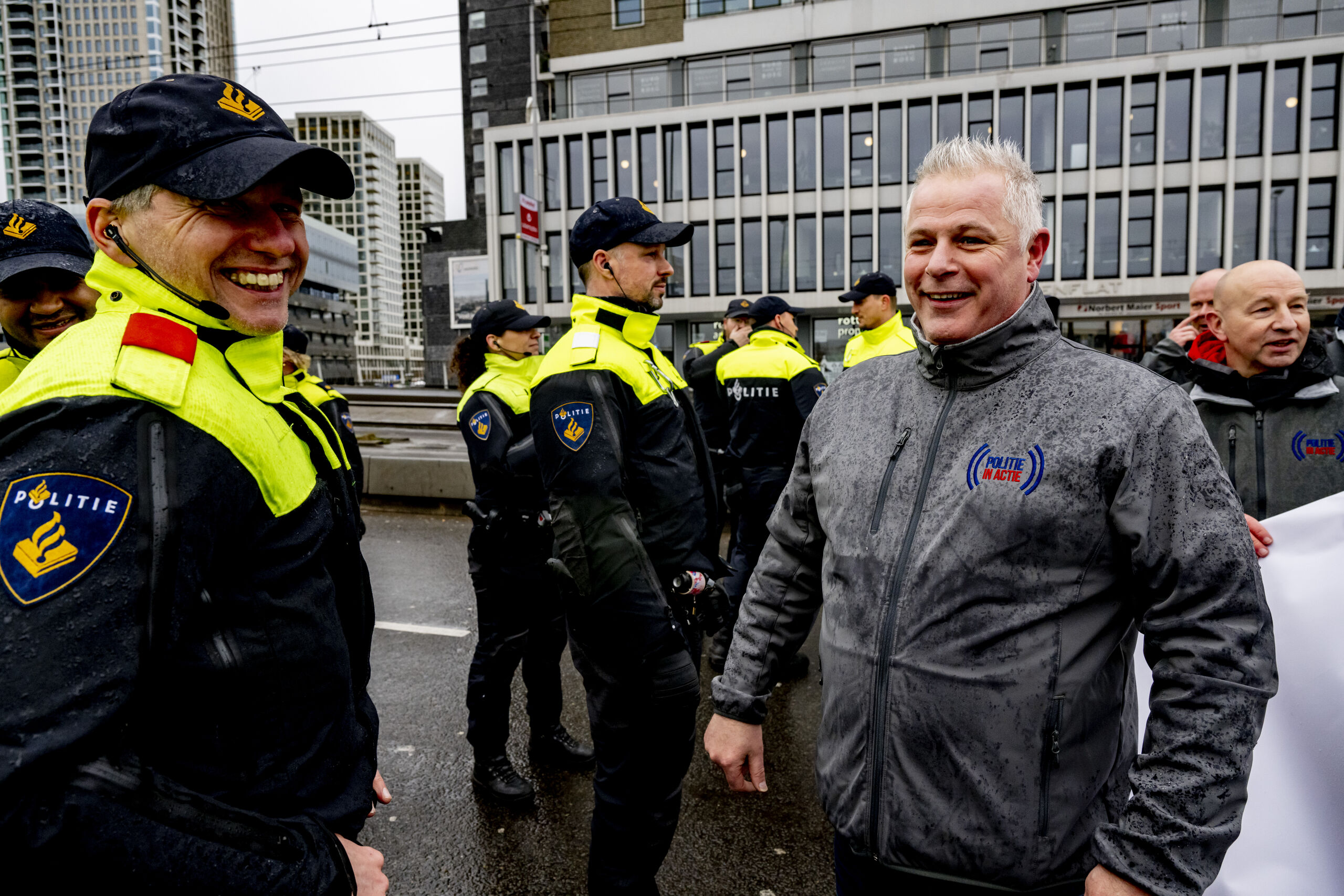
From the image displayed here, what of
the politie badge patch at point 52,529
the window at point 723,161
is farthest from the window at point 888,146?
the politie badge patch at point 52,529

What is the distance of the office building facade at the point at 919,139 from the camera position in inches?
1142

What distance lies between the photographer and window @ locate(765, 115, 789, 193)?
34.8m

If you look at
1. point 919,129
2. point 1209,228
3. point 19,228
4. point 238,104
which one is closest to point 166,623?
point 238,104

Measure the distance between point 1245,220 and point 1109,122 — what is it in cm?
620

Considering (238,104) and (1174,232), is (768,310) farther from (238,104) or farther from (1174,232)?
(1174,232)

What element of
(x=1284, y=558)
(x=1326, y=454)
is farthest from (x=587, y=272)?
(x=1326, y=454)

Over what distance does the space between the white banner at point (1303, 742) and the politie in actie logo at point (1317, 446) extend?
1.81 ft

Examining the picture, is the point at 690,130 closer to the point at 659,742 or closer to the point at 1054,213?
the point at 1054,213

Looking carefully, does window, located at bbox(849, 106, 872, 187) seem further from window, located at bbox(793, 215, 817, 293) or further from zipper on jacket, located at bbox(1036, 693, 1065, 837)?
zipper on jacket, located at bbox(1036, 693, 1065, 837)

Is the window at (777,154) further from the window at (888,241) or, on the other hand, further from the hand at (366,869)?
the hand at (366,869)

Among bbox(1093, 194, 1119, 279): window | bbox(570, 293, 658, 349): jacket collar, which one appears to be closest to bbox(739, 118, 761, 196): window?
bbox(1093, 194, 1119, 279): window

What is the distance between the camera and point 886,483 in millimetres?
1742

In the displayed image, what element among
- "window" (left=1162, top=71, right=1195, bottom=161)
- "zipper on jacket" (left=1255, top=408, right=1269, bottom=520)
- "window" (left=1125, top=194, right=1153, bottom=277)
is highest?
"window" (left=1162, top=71, right=1195, bottom=161)

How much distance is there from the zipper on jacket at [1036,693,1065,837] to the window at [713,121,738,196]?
36269 mm
